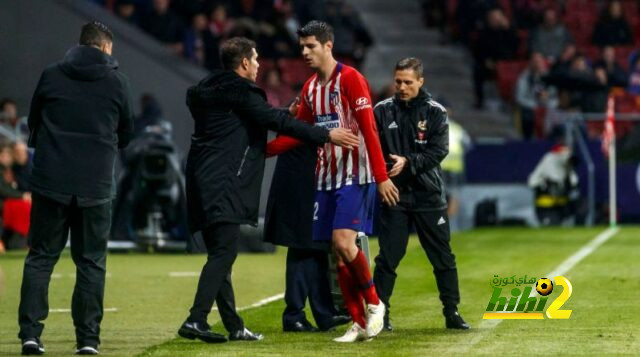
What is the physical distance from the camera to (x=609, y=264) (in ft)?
59.2

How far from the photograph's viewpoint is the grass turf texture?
1083 centimetres

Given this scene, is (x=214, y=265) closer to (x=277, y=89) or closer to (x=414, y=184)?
(x=414, y=184)

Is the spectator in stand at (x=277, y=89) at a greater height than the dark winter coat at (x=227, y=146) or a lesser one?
greater

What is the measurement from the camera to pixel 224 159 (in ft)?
36.2

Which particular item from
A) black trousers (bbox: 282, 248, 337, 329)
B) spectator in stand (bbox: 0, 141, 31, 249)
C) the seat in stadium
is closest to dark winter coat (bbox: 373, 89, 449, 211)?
black trousers (bbox: 282, 248, 337, 329)

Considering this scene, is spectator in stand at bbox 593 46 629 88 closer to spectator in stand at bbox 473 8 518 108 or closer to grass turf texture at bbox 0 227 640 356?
spectator in stand at bbox 473 8 518 108

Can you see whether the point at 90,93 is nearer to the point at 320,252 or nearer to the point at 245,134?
the point at 245,134

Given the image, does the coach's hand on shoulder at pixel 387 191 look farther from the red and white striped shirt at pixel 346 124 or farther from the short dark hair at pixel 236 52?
the short dark hair at pixel 236 52

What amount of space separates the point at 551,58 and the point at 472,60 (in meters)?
2.38

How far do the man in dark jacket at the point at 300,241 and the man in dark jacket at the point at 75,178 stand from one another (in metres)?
1.74

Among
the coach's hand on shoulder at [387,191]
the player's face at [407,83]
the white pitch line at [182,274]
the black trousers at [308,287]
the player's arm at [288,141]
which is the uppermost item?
the player's face at [407,83]

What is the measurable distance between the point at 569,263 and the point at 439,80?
46.3ft

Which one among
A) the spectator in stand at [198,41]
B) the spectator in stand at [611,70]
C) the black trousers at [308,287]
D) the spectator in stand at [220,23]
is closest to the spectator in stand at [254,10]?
the spectator in stand at [220,23]

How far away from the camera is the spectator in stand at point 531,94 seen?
97.5 feet
